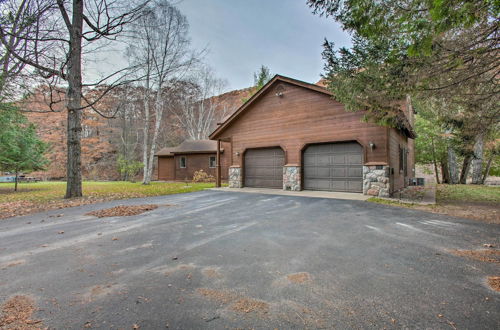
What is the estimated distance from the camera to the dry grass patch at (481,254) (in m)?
2.86

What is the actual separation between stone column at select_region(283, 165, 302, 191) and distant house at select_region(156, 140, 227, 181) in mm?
8741

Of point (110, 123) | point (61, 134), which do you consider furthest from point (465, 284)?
point (110, 123)

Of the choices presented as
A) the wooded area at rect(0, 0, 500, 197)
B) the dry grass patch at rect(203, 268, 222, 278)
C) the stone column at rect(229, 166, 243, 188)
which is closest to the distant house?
the stone column at rect(229, 166, 243, 188)

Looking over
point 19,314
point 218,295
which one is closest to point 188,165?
point 19,314

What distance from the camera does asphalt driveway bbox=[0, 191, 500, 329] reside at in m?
1.74

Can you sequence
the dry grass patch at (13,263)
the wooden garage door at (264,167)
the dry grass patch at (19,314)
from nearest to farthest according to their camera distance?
the dry grass patch at (19,314) → the dry grass patch at (13,263) → the wooden garage door at (264,167)

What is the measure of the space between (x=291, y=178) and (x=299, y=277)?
8.76 metres

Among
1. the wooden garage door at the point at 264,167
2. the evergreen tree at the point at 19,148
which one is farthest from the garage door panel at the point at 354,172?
the evergreen tree at the point at 19,148

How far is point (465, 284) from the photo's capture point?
7.34 feet

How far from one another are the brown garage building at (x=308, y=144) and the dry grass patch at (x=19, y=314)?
8.96 meters

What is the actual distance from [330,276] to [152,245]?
2.58 m

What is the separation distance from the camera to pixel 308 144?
10625 mm

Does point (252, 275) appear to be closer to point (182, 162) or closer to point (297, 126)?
point (297, 126)

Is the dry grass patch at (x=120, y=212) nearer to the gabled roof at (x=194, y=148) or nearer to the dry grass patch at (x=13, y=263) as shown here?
the dry grass patch at (x=13, y=263)
